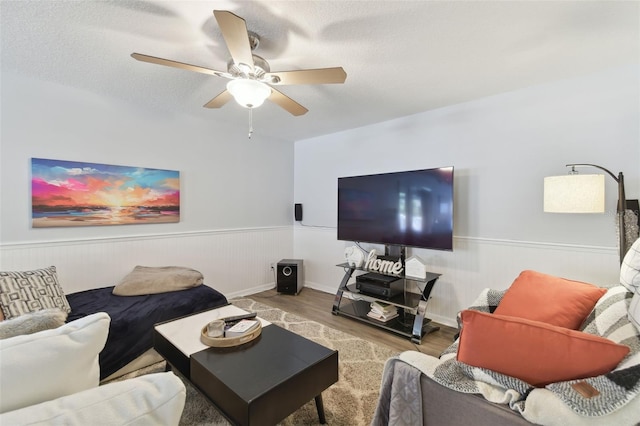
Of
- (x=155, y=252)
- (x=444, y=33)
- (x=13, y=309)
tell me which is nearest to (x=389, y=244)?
(x=444, y=33)

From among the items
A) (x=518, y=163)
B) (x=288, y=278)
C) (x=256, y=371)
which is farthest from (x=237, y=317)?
(x=518, y=163)

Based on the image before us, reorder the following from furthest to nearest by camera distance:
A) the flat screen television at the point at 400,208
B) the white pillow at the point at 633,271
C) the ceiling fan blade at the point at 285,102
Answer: the flat screen television at the point at 400,208 → the ceiling fan blade at the point at 285,102 → the white pillow at the point at 633,271

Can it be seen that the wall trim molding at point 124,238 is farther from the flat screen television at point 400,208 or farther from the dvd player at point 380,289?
the dvd player at point 380,289

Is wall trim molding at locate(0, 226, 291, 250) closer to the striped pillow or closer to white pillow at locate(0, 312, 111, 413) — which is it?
the striped pillow

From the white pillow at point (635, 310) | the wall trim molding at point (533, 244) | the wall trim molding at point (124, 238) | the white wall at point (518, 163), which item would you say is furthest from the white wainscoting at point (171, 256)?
the white pillow at point (635, 310)

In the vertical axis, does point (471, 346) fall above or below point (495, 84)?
below

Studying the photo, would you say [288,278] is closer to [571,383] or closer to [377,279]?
[377,279]

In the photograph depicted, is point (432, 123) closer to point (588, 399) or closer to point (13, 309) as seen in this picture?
point (588, 399)

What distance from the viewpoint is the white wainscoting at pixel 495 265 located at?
236cm

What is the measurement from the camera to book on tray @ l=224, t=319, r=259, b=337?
1.80 metres

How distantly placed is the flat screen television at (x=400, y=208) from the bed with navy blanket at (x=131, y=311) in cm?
180

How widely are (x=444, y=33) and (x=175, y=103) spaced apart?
2.71 m

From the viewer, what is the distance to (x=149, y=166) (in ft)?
10.6

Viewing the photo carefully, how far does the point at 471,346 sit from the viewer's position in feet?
3.34
